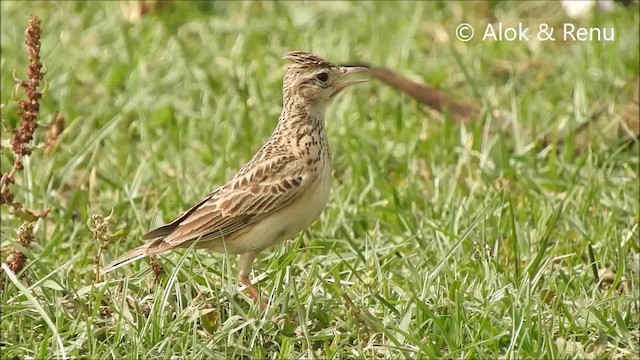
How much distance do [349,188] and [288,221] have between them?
1.85m

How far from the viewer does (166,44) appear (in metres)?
9.80

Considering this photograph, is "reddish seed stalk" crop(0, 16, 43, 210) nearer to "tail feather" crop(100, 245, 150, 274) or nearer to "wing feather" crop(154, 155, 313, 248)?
"tail feather" crop(100, 245, 150, 274)

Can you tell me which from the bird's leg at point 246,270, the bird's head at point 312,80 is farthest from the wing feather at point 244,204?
the bird's head at point 312,80

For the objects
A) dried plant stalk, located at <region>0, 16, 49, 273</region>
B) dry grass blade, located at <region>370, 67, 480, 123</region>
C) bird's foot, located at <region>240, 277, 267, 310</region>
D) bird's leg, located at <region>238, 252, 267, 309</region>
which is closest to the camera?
bird's foot, located at <region>240, 277, 267, 310</region>

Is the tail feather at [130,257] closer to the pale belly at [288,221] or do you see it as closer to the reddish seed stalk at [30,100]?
the pale belly at [288,221]

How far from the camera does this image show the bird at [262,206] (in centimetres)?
574

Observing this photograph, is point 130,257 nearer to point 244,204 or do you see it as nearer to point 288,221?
point 244,204

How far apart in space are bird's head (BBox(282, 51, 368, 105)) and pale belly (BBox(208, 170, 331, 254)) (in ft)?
1.56

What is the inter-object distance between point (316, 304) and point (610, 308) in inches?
48.7

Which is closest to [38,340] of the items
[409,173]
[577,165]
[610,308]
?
[610,308]

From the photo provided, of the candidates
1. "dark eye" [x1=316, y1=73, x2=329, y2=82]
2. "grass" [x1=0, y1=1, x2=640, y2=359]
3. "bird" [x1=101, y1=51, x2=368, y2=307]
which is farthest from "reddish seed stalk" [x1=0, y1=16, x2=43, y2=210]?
"dark eye" [x1=316, y1=73, x2=329, y2=82]

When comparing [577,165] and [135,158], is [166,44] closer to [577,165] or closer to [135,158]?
[135,158]

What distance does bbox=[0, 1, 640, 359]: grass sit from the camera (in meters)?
5.43

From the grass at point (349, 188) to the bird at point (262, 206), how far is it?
0.43ft
